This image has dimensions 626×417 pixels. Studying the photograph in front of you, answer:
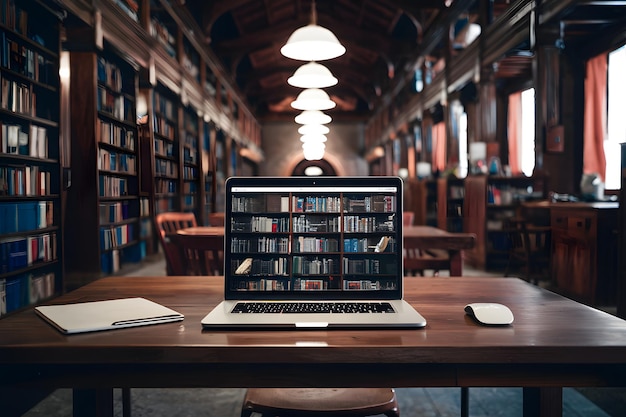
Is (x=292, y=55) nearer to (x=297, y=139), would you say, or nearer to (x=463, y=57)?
(x=463, y=57)

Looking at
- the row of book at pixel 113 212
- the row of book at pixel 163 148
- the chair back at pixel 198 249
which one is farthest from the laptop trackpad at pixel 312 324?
the row of book at pixel 163 148

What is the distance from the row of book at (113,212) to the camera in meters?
5.15

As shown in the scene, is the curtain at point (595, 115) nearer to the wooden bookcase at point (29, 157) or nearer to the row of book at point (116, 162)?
the row of book at point (116, 162)

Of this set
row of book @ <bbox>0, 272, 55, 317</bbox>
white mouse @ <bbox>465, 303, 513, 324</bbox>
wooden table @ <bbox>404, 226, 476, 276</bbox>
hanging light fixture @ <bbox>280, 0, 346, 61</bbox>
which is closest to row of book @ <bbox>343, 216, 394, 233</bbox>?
white mouse @ <bbox>465, 303, 513, 324</bbox>

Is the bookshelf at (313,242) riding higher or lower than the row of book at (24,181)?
lower

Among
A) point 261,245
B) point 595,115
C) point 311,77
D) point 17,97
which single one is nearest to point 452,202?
point 595,115

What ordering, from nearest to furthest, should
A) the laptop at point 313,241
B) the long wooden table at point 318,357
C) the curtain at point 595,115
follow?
the long wooden table at point 318,357 → the laptop at point 313,241 → the curtain at point 595,115

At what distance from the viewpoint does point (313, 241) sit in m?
1.39

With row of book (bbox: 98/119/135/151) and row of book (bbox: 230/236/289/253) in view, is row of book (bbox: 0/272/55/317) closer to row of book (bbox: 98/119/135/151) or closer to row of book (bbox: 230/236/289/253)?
row of book (bbox: 98/119/135/151)

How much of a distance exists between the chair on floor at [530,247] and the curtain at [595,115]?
1.51 m

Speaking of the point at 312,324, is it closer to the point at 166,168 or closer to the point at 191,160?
the point at 166,168

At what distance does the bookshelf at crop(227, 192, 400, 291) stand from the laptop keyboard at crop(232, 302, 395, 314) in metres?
0.07

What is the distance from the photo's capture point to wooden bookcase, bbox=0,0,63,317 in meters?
3.80

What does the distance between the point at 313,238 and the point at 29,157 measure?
3.33 m
